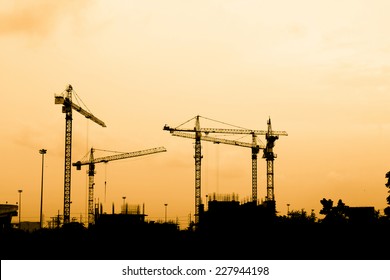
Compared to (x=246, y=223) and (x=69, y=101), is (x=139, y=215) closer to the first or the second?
(x=246, y=223)

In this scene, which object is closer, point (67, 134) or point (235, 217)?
point (235, 217)

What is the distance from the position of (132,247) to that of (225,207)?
46.4m

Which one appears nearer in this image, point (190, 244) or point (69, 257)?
point (69, 257)

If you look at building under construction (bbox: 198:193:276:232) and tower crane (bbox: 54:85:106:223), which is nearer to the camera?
building under construction (bbox: 198:193:276:232)

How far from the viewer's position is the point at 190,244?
82.8 metres

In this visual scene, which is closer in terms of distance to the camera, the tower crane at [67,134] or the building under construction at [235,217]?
the building under construction at [235,217]

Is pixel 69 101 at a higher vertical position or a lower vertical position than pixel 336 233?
higher

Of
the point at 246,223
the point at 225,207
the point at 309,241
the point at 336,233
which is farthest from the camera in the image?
the point at 225,207
